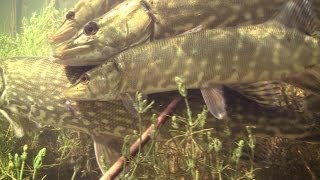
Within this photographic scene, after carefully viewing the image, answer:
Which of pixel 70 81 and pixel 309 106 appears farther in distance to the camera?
pixel 70 81

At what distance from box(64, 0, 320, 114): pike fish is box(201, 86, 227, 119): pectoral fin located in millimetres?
40

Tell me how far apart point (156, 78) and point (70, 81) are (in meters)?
1.13

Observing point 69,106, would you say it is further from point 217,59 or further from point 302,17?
point 302,17

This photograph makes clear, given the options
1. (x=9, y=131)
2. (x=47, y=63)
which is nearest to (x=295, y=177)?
(x=47, y=63)

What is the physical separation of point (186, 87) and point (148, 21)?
0.92 metres

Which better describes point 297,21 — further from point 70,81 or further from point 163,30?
point 70,81

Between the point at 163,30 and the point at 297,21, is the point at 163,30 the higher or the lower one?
the higher one

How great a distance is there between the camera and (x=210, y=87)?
3137 mm

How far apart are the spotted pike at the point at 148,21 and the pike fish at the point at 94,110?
41 cm

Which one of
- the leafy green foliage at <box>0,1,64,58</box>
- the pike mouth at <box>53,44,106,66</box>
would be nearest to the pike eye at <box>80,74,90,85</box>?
the pike mouth at <box>53,44,106,66</box>

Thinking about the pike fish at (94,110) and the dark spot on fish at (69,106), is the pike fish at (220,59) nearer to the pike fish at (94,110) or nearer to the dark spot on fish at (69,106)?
the pike fish at (94,110)

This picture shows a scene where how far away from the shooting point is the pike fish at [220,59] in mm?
3064

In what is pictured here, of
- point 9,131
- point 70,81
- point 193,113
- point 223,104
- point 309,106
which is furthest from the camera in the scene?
point 9,131

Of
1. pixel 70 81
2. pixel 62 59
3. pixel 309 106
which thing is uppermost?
pixel 62 59
